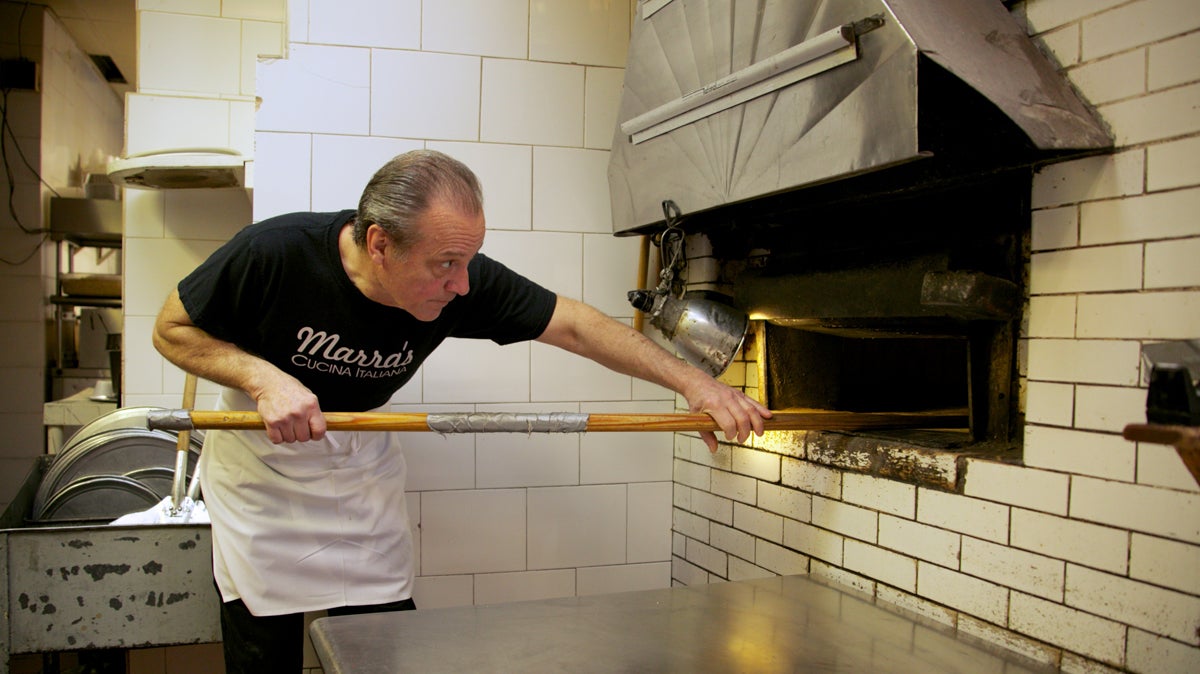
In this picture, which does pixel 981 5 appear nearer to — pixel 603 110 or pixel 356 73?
pixel 603 110

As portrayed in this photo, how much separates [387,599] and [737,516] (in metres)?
0.90

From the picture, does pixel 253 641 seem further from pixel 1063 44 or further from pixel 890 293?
pixel 1063 44

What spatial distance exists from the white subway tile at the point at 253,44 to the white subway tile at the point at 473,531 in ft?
6.03

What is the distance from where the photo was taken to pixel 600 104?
2.43 metres

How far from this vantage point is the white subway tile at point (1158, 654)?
3.70 ft

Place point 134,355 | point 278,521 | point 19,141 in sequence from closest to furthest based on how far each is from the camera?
point 278,521 → point 134,355 → point 19,141

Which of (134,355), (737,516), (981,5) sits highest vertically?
(981,5)

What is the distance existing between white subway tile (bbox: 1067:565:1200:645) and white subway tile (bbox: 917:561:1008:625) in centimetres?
14

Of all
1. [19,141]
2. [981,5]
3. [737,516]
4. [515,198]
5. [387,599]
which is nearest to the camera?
[981,5]

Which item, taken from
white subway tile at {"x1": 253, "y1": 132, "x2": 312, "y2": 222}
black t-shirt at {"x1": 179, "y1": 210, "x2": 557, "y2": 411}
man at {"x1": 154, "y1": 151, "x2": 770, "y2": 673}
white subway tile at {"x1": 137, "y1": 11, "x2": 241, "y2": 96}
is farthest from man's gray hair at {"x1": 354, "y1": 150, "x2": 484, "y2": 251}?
white subway tile at {"x1": 137, "y1": 11, "x2": 241, "y2": 96}

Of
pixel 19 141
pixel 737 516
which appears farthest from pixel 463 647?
pixel 19 141

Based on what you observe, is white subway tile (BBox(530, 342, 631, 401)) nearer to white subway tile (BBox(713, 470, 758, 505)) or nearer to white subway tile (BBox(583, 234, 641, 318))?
white subway tile (BBox(583, 234, 641, 318))

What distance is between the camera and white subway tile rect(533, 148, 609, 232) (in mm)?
2371

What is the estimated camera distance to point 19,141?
4.75m
